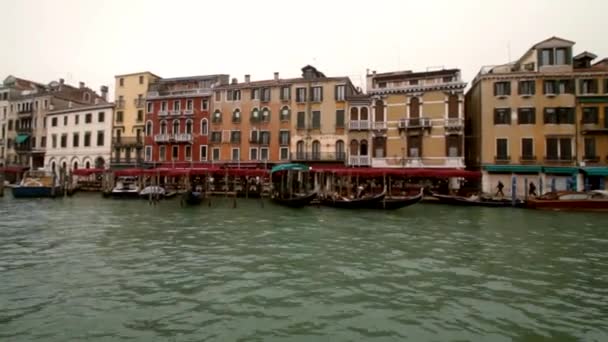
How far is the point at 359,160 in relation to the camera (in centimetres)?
3102

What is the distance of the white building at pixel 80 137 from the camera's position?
3972 centimetres

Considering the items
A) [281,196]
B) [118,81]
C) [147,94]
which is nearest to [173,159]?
[147,94]

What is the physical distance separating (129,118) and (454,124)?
33031 millimetres

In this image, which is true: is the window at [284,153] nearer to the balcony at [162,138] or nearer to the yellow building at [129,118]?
the balcony at [162,138]

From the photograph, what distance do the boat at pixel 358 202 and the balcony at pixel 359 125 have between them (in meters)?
11.0

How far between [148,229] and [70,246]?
339 cm

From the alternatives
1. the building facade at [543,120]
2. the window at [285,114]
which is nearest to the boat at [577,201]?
the building facade at [543,120]

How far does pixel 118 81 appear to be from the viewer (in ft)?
131

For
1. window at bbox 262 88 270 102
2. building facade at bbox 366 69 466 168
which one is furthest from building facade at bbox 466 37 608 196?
window at bbox 262 88 270 102

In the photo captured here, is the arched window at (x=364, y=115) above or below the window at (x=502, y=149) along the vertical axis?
above

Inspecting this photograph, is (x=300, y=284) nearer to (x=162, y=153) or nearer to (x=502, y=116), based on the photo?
(x=502, y=116)

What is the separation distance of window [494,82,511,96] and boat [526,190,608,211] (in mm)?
9839

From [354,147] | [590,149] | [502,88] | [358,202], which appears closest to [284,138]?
[354,147]

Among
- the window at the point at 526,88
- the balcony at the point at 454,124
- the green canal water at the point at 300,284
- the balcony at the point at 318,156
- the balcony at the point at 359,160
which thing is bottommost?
the green canal water at the point at 300,284
